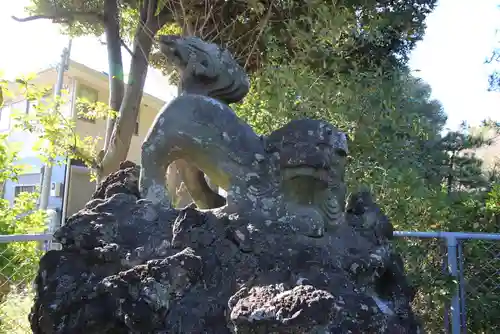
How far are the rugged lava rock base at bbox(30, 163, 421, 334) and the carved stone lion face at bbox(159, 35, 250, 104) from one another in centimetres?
43

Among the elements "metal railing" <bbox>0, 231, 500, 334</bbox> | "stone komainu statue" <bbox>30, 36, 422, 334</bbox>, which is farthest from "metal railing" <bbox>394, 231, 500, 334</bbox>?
"stone komainu statue" <bbox>30, 36, 422, 334</bbox>

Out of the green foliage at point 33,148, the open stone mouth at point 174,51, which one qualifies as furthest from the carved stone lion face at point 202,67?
the green foliage at point 33,148

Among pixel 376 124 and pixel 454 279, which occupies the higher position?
pixel 376 124

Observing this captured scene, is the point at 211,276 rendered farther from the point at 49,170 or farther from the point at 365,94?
the point at 49,170

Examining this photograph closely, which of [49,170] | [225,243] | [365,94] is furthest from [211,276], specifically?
[49,170]

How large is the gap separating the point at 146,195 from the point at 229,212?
281 millimetres

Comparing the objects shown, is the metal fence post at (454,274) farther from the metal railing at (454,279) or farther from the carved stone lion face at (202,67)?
the carved stone lion face at (202,67)

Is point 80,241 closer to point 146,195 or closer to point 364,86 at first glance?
point 146,195

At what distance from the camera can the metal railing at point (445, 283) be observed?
8.27 ft

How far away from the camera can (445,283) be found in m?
2.52

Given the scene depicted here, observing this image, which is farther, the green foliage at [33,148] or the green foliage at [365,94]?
the green foliage at [33,148]

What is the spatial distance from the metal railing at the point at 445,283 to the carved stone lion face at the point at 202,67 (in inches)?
54.2

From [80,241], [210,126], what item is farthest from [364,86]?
[80,241]

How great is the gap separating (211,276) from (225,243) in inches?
Answer: 4.0
